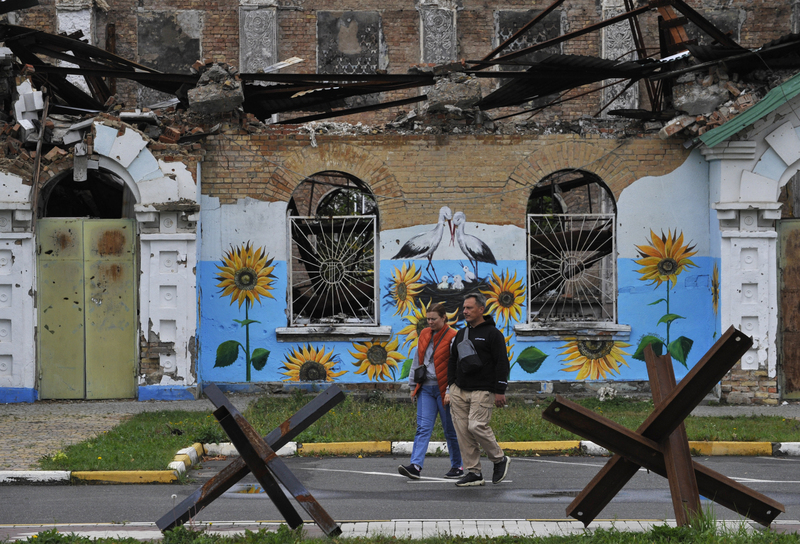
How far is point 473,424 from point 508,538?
1.79 m

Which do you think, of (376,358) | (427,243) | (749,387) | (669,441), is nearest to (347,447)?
(376,358)

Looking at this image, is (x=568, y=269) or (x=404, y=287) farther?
(x=568, y=269)

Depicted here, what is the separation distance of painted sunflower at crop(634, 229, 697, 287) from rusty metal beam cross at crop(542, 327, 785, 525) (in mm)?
7433

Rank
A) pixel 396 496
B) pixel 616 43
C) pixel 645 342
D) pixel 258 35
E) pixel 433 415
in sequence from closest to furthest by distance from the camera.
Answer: pixel 396 496
pixel 433 415
pixel 645 342
pixel 258 35
pixel 616 43

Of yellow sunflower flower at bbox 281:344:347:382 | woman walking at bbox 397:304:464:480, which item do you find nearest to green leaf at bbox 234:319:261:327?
yellow sunflower flower at bbox 281:344:347:382

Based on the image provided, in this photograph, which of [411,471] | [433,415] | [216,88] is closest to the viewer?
[411,471]

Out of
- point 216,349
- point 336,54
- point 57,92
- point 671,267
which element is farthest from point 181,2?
point 671,267

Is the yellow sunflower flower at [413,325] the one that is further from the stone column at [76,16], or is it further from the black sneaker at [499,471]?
the stone column at [76,16]

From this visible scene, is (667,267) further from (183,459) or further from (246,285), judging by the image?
(183,459)

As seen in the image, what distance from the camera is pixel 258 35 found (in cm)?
2033

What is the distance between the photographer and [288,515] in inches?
213

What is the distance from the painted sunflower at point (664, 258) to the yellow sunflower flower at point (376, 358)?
3.87 meters

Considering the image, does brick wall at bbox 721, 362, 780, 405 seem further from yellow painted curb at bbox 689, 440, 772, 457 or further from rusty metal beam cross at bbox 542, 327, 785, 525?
rusty metal beam cross at bbox 542, 327, 785, 525

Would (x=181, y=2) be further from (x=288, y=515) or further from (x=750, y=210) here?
(x=288, y=515)
